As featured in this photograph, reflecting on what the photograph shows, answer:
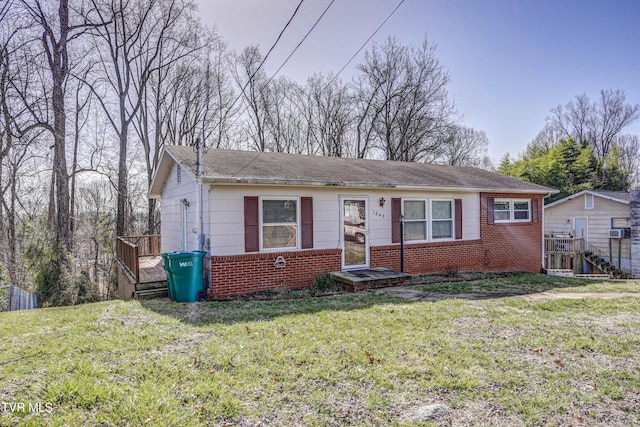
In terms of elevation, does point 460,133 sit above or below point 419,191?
above

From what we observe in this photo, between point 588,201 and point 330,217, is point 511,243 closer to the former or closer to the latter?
point 330,217

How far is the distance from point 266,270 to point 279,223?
3.78 feet

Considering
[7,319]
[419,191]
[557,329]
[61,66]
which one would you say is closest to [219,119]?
[61,66]

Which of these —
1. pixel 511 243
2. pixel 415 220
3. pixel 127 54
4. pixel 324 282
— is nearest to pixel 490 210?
pixel 511 243

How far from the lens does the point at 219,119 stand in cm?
2214

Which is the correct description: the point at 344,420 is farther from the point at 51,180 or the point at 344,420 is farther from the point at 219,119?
the point at 219,119

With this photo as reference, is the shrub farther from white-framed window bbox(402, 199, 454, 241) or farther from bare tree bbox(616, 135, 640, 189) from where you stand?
bare tree bbox(616, 135, 640, 189)

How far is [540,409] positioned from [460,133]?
28.6 metres

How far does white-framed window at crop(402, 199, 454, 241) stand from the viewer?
419 inches

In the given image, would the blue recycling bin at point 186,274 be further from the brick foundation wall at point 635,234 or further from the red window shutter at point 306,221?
the brick foundation wall at point 635,234

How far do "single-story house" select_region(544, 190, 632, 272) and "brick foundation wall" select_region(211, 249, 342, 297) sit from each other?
1543 cm

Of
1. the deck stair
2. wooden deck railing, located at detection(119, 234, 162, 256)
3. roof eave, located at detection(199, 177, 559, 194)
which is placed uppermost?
roof eave, located at detection(199, 177, 559, 194)

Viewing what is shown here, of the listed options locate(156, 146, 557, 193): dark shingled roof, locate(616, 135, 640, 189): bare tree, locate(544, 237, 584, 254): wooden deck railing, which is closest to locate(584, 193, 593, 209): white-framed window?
locate(544, 237, 584, 254): wooden deck railing

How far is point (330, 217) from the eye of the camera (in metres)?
9.41
